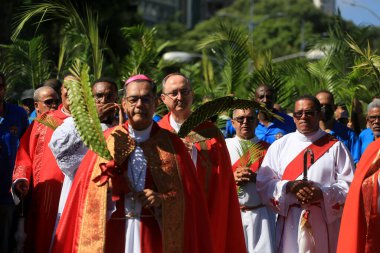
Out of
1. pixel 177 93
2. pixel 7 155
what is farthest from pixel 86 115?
pixel 7 155

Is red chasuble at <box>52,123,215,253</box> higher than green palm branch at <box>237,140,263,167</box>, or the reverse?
green palm branch at <box>237,140,263,167</box>

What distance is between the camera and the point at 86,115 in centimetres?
812

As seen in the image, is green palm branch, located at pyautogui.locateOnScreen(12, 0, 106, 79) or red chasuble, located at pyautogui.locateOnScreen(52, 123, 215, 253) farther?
green palm branch, located at pyautogui.locateOnScreen(12, 0, 106, 79)

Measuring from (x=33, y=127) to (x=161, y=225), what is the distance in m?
2.29

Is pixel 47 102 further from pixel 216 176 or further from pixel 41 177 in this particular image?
pixel 216 176

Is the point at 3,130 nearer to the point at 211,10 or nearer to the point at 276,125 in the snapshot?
the point at 276,125

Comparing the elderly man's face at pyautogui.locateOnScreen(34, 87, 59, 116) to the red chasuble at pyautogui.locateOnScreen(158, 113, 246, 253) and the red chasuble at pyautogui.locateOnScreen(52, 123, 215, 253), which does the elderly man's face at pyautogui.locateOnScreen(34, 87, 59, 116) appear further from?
the red chasuble at pyautogui.locateOnScreen(52, 123, 215, 253)

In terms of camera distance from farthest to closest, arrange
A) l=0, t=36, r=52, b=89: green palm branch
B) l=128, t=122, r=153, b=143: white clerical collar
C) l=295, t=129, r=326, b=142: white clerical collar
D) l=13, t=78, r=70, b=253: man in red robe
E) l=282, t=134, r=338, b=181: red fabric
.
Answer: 1. l=0, t=36, r=52, b=89: green palm branch
2. l=295, t=129, r=326, b=142: white clerical collar
3. l=282, t=134, r=338, b=181: red fabric
4. l=13, t=78, r=70, b=253: man in red robe
5. l=128, t=122, r=153, b=143: white clerical collar

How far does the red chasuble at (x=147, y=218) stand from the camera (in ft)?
26.5

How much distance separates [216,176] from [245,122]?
1.63m

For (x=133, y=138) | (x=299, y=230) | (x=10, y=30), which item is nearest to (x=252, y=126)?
(x=299, y=230)

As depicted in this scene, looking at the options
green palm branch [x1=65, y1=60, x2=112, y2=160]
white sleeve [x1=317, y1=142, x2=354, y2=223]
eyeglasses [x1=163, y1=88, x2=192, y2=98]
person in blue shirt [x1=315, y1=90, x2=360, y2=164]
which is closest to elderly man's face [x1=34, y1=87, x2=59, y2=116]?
eyeglasses [x1=163, y1=88, x2=192, y2=98]

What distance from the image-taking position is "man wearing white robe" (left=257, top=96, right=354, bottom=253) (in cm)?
1016

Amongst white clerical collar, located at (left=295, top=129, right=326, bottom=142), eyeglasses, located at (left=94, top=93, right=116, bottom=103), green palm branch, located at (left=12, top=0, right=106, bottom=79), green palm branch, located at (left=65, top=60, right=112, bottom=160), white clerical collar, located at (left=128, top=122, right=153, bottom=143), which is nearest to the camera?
green palm branch, located at (left=65, top=60, right=112, bottom=160)
